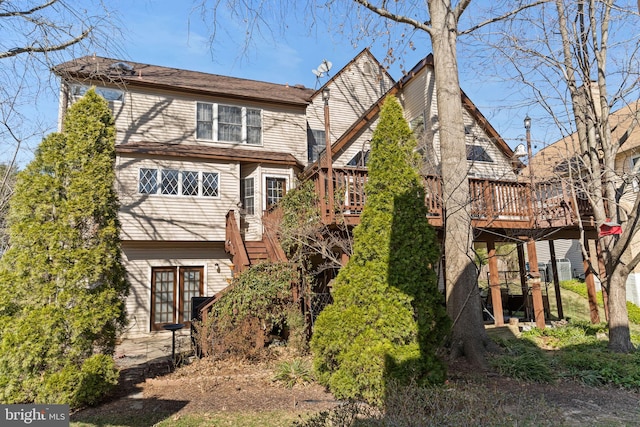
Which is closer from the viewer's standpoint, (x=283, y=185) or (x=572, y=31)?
(x=572, y=31)

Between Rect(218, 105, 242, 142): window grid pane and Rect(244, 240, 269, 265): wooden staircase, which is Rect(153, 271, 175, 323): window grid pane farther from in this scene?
Rect(218, 105, 242, 142): window grid pane

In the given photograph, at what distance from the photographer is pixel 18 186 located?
5781 millimetres

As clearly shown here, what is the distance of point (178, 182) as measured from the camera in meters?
13.5

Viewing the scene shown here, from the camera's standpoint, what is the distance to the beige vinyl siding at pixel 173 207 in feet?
41.8

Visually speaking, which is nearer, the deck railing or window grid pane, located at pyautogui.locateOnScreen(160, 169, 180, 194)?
the deck railing

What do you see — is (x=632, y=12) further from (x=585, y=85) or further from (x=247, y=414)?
(x=247, y=414)

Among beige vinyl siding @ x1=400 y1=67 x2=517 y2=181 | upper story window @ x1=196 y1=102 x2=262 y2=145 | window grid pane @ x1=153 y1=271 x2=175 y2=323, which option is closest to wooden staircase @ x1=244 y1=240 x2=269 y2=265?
window grid pane @ x1=153 y1=271 x2=175 y2=323

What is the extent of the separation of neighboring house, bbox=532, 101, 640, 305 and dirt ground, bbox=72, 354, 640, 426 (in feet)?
13.0

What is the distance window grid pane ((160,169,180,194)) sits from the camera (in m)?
13.3

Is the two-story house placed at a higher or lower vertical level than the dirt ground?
higher

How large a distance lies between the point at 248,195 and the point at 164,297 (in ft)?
14.8

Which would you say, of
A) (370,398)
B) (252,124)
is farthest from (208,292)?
(370,398)

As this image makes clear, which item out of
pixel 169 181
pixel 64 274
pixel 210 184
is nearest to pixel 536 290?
pixel 210 184

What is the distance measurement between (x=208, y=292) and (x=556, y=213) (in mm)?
11168
